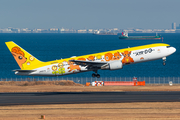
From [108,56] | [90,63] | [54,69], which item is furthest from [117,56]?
[54,69]

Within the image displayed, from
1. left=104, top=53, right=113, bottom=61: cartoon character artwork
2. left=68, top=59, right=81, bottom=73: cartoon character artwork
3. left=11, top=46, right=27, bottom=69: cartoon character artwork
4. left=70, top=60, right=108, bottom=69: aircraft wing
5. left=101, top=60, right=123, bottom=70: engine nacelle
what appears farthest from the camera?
left=11, top=46, right=27, bottom=69: cartoon character artwork

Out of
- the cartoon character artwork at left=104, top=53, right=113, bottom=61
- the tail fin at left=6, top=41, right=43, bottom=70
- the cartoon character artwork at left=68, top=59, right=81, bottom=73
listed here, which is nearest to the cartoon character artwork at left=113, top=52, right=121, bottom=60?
the cartoon character artwork at left=104, top=53, right=113, bottom=61

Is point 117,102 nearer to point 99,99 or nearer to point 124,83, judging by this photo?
point 99,99

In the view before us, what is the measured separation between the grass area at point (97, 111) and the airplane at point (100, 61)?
13.2 m

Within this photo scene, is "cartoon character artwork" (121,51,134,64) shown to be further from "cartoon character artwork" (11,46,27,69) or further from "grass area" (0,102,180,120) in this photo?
"cartoon character artwork" (11,46,27,69)

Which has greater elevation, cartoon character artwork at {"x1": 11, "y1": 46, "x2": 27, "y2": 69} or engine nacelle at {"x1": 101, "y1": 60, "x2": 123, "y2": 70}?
cartoon character artwork at {"x1": 11, "y1": 46, "x2": 27, "y2": 69}

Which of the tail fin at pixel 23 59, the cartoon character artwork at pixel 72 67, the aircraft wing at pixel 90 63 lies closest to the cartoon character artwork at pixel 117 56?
the aircraft wing at pixel 90 63

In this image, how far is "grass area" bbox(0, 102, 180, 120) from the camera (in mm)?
42969

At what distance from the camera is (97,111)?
47062 mm

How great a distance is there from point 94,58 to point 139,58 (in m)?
9.71

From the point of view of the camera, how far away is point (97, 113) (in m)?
45.7

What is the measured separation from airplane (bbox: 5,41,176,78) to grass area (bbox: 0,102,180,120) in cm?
1323

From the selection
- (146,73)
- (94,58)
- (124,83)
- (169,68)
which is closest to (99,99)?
(94,58)

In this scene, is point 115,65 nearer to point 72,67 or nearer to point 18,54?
point 72,67
